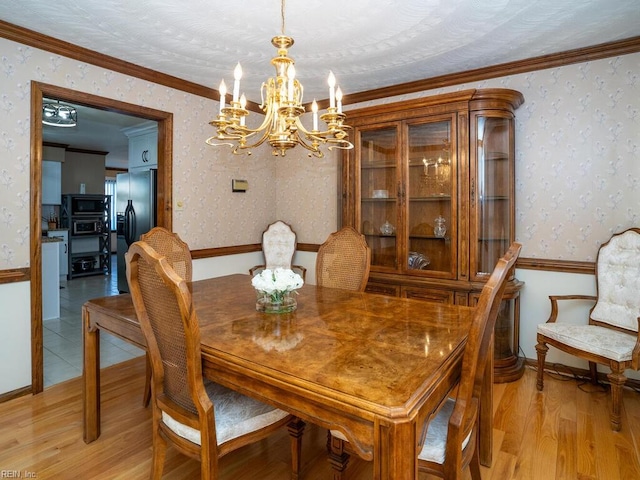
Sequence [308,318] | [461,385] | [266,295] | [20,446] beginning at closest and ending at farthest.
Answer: [461,385] → [308,318] → [266,295] → [20,446]

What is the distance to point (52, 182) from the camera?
6.70 metres

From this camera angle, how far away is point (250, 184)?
4.18 metres

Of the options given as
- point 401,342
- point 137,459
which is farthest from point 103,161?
point 401,342

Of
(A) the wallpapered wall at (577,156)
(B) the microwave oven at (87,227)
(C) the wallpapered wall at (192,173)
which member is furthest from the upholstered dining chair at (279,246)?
(B) the microwave oven at (87,227)

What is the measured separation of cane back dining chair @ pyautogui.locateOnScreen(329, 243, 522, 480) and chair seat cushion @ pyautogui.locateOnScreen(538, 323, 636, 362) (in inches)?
54.5

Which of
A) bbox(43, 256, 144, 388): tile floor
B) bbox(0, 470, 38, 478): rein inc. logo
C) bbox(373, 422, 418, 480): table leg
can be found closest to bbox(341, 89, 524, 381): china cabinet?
bbox(373, 422, 418, 480): table leg

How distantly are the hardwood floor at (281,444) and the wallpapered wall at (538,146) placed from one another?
40.9 inches

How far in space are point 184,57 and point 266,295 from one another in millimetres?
2155

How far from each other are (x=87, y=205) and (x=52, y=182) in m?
0.75

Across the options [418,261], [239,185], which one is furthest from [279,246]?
[418,261]

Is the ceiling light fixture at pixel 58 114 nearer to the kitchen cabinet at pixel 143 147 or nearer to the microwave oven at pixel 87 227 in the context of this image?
the kitchen cabinet at pixel 143 147

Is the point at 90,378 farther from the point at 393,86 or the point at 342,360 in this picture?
the point at 393,86

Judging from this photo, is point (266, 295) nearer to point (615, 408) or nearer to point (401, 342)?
point (401, 342)

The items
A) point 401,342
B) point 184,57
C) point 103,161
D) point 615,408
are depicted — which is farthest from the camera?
point 103,161
